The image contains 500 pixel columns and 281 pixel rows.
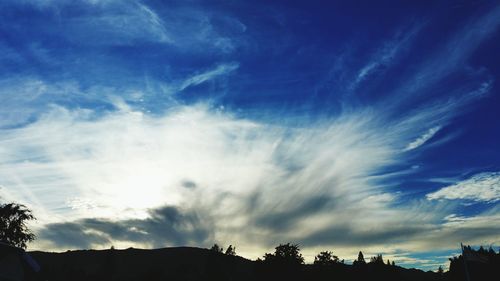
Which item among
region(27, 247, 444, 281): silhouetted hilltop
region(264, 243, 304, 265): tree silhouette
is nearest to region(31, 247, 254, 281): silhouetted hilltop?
region(27, 247, 444, 281): silhouetted hilltop

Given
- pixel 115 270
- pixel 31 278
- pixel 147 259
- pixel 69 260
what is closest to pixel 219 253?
pixel 115 270

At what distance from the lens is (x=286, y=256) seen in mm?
109375

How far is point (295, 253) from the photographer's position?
11188 cm

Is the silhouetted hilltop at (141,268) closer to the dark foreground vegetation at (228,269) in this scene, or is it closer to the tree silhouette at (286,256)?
the dark foreground vegetation at (228,269)

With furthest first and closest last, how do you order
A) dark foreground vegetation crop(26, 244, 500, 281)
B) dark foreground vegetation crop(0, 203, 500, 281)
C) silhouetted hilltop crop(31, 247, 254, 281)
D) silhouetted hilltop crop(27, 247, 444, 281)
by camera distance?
silhouetted hilltop crop(31, 247, 254, 281) < dark foreground vegetation crop(26, 244, 500, 281) < silhouetted hilltop crop(27, 247, 444, 281) < dark foreground vegetation crop(0, 203, 500, 281)

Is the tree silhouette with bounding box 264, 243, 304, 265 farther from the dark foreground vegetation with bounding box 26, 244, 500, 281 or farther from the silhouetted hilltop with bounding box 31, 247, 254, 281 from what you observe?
the silhouetted hilltop with bounding box 31, 247, 254, 281

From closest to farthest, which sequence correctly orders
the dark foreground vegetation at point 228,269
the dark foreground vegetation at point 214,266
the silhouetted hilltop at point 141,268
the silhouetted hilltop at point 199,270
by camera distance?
the dark foreground vegetation at point 214,266
the silhouetted hilltop at point 199,270
the dark foreground vegetation at point 228,269
the silhouetted hilltop at point 141,268

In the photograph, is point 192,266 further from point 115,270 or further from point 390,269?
point 390,269

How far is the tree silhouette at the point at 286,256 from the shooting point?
107375mm

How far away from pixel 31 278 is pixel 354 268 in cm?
12241

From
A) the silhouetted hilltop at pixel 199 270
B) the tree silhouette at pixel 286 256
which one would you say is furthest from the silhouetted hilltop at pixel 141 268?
the tree silhouette at pixel 286 256

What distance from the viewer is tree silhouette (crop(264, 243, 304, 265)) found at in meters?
107

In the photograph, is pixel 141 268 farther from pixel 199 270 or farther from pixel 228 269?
pixel 228 269

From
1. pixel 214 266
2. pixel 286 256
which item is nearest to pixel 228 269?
pixel 214 266
